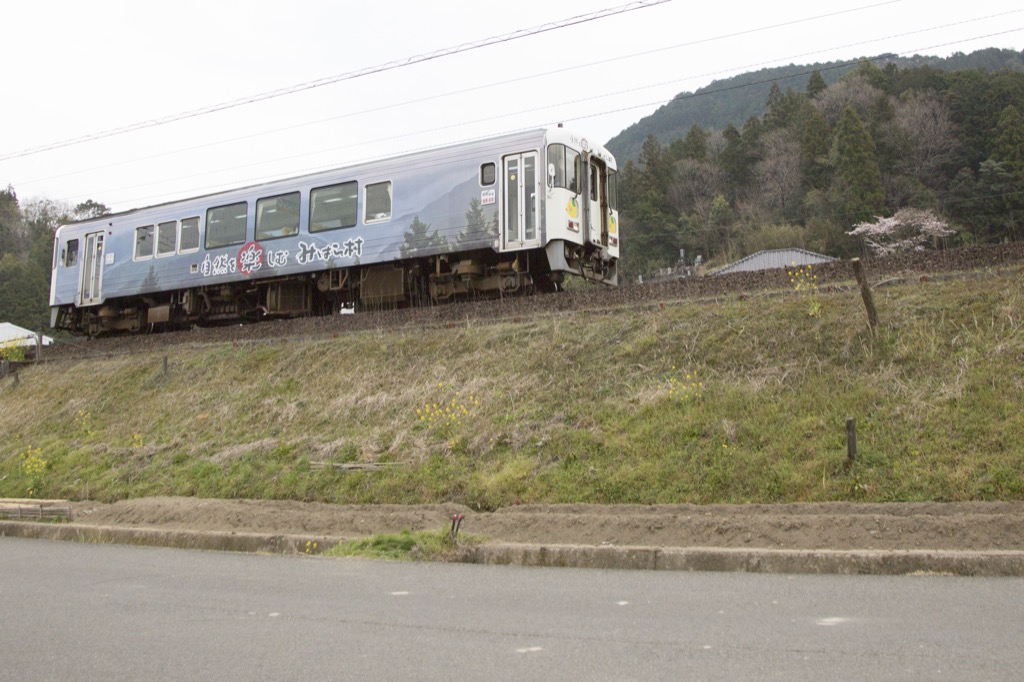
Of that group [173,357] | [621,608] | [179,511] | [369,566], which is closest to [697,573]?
[621,608]

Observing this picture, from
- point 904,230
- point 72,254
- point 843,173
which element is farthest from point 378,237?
point 843,173

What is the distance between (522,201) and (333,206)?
4.24 meters

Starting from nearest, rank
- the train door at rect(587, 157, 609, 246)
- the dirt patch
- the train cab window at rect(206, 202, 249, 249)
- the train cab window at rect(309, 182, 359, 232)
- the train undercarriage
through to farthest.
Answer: the dirt patch
the train undercarriage
the train door at rect(587, 157, 609, 246)
the train cab window at rect(309, 182, 359, 232)
the train cab window at rect(206, 202, 249, 249)

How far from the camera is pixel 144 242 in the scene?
1980 cm

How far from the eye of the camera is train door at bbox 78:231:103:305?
67.9ft

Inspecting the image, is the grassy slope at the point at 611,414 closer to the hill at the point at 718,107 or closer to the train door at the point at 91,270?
the train door at the point at 91,270

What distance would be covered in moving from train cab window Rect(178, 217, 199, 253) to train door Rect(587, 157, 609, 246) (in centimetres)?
891

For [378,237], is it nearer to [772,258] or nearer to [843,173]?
[772,258]

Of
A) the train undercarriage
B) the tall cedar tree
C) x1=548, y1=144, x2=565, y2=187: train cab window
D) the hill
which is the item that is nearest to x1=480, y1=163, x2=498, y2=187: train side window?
x1=548, y1=144, x2=565, y2=187: train cab window

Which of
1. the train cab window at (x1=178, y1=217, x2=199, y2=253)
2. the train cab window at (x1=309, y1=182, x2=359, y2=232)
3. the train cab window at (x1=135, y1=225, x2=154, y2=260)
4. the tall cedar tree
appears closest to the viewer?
the train cab window at (x1=309, y1=182, x2=359, y2=232)

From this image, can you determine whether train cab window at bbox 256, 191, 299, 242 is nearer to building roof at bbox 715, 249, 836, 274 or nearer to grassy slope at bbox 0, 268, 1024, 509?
grassy slope at bbox 0, 268, 1024, 509

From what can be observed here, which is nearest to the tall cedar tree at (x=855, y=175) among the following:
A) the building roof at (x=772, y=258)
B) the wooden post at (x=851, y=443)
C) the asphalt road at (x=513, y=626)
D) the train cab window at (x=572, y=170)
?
the building roof at (x=772, y=258)

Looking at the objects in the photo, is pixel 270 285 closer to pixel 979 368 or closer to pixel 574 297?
pixel 574 297

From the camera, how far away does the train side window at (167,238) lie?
62.8 ft
